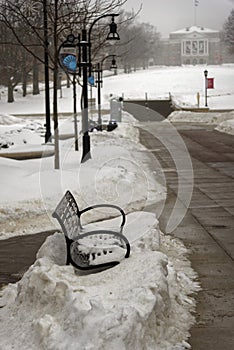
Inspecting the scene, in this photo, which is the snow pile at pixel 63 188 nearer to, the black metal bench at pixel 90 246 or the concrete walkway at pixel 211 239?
the concrete walkway at pixel 211 239

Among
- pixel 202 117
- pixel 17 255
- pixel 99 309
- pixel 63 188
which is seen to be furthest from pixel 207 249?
pixel 202 117

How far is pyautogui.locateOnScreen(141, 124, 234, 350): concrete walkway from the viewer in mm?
6004

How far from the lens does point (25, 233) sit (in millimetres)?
10203

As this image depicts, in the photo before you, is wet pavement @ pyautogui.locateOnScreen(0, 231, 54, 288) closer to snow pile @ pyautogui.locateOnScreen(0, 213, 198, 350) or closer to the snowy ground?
the snowy ground

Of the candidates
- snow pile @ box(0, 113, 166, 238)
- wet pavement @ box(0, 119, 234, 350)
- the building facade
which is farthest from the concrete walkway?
the building facade

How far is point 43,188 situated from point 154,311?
6771mm

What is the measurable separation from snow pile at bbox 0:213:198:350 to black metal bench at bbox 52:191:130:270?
15 cm

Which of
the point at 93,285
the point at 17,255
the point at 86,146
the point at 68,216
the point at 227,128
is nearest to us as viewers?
the point at 93,285

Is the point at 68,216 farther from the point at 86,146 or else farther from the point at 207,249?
the point at 86,146

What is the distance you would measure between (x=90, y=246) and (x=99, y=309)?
1893mm

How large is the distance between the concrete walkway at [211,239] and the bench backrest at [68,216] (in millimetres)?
1604

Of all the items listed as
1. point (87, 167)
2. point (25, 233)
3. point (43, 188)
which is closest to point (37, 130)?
point (87, 167)

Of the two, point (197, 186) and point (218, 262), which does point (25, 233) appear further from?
point (197, 186)

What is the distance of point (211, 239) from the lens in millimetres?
9602
